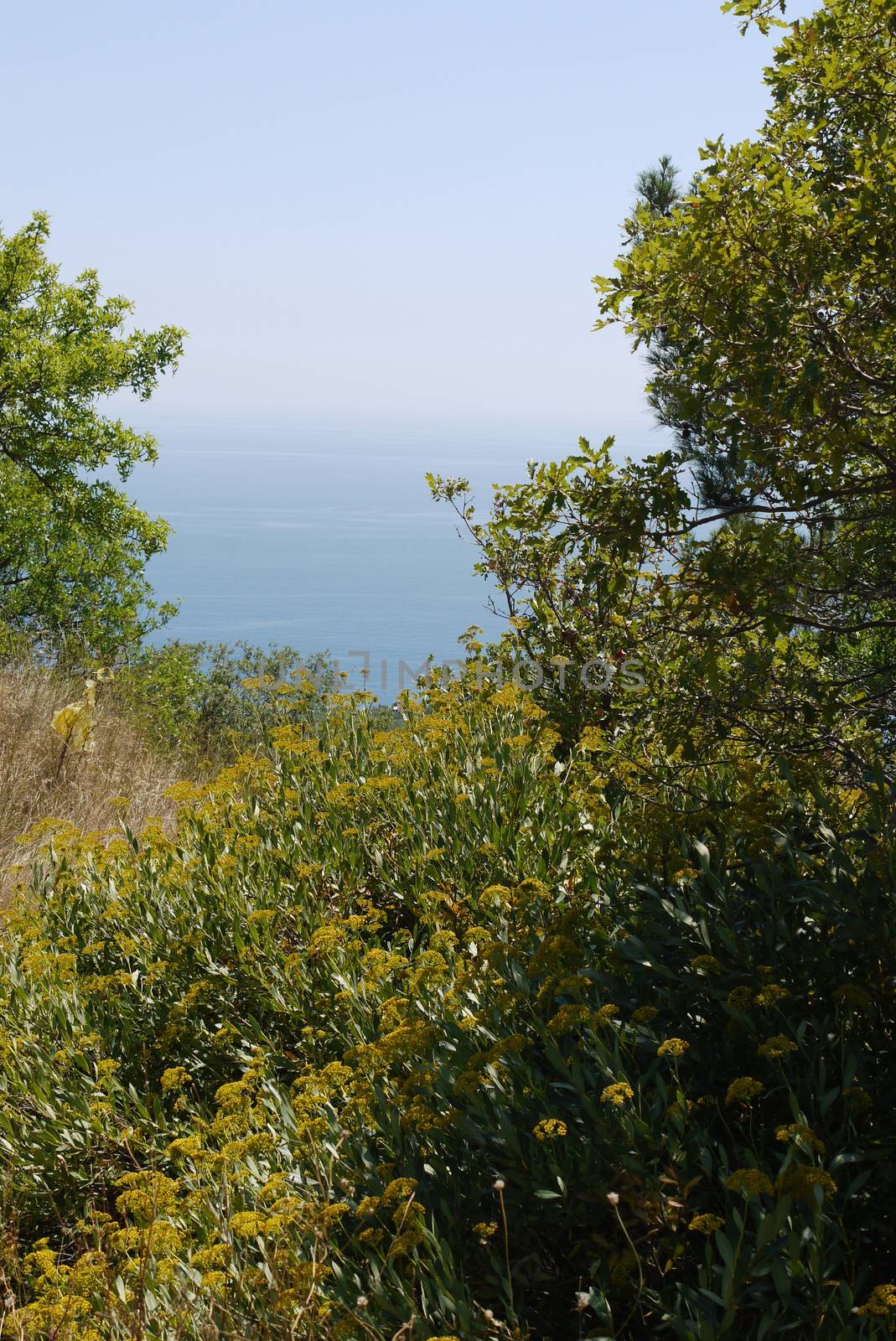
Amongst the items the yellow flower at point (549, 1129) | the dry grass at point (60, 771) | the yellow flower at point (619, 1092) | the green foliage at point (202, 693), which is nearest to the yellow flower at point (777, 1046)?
the yellow flower at point (619, 1092)

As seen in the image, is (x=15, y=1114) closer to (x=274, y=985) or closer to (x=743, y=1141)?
(x=274, y=985)

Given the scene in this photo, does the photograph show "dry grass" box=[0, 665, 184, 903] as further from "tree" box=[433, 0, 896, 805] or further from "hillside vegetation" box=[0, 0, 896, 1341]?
"tree" box=[433, 0, 896, 805]

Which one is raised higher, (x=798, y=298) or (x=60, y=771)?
(x=798, y=298)

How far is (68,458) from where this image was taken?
39.3 ft

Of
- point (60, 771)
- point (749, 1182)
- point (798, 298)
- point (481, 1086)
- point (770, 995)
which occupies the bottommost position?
point (749, 1182)

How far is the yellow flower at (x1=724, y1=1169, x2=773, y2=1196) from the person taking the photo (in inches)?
73.7

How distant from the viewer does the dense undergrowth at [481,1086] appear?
6.90 ft

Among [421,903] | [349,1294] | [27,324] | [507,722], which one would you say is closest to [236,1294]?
[349,1294]

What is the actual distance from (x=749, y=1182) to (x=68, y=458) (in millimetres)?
11627

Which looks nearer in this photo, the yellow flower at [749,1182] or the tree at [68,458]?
the yellow flower at [749,1182]

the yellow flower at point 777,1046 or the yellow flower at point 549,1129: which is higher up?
the yellow flower at point 777,1046

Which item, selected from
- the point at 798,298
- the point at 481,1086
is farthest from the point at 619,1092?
the point at 798,298

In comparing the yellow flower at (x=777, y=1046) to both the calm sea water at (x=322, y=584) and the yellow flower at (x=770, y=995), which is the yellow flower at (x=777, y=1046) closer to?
the yellow flower at (x=770, y=995)

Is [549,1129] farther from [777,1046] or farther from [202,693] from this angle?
[202,693]
